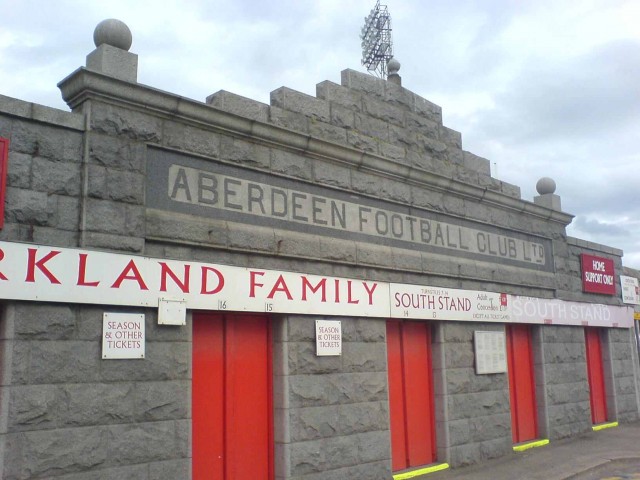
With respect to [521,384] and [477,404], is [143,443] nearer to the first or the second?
[477,404]

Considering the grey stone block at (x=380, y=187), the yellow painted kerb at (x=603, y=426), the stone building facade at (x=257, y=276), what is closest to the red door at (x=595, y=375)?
the yellow painted kerb at (x=603, y=426)

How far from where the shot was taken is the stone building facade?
631 centimetres

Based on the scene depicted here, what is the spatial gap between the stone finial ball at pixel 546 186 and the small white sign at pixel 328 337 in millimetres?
7883

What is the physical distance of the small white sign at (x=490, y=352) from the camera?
11.3 m

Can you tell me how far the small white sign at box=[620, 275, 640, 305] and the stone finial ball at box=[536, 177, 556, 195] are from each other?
382cm

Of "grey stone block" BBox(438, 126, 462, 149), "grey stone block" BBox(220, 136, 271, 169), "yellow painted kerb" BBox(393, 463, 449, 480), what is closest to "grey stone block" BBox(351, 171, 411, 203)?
"grey stone block" BBox(220, 136, 271, 169)

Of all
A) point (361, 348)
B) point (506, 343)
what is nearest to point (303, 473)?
point (361, 348)

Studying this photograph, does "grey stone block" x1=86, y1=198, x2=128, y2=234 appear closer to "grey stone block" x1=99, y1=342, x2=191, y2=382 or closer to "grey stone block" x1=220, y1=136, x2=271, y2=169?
"grey stone block" x1=99, y1=342, x2=191, y2=382

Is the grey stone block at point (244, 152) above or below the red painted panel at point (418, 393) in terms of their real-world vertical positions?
above

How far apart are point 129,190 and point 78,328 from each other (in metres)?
1.59

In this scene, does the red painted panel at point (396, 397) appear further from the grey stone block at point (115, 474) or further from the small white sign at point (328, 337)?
the grey stone block at point (115, 474)

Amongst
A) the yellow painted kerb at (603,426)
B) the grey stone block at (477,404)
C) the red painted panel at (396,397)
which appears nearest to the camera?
the red painted panel at (396,397)

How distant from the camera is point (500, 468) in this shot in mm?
10430

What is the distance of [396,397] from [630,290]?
388 inches
